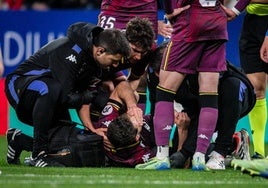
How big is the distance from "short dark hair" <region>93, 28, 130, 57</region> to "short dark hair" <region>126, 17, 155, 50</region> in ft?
0.84

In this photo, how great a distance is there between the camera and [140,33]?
9.17 metres

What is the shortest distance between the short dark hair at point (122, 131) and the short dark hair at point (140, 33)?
0.68 meters

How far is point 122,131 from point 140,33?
2.98 feet

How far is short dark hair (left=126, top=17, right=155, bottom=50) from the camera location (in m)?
9.18

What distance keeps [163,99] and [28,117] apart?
52.1 inches

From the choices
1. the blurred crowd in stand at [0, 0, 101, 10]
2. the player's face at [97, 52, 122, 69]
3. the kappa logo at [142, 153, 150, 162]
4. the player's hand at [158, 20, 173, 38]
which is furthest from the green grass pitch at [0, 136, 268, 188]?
the blurred crowd in stand at [0, 0, 101, 10]

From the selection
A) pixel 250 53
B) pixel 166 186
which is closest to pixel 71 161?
pixel 166 186

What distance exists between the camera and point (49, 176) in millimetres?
7957

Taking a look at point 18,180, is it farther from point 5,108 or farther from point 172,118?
point 5,108

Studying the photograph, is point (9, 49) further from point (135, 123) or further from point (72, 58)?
point (135, 123)

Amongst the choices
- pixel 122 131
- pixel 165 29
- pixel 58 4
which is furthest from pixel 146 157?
pixel 58 4

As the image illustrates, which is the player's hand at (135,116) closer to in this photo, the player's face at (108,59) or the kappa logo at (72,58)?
the player's face at (108,59)

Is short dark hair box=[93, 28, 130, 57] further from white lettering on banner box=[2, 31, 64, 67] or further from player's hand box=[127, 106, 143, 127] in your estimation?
white lettering on banner box=[2, 31, 64, 67]

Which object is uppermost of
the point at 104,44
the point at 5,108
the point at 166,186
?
the point at 104,44
